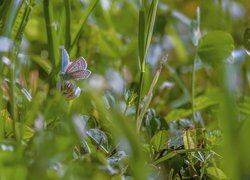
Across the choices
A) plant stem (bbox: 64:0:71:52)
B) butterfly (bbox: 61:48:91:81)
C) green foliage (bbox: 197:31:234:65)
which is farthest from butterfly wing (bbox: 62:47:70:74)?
green foliage (bbox: 197:31:234:65)

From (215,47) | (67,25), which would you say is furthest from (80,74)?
(215,47)

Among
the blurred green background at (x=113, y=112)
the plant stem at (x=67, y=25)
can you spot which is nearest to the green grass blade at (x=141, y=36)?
the blurred green background at (x=113, y=112)

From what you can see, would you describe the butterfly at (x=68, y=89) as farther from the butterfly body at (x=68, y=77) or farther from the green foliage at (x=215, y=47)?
the green foliage at (x=215, y=47)

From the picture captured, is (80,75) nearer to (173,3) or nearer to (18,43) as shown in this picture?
(18,43)

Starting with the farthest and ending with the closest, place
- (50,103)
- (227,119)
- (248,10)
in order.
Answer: (248,10)
(50,103)
(227,119)

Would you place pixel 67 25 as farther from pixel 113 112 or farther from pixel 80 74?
pixel 113 112

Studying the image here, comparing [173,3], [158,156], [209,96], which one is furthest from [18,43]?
[173,3]
